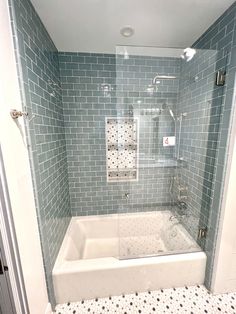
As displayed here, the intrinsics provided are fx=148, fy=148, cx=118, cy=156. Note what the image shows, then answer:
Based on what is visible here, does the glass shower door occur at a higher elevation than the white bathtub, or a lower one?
higher

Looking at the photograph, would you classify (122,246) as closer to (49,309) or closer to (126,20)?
(49,309)

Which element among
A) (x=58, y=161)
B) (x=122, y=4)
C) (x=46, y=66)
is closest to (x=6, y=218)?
(x=58, y=161)

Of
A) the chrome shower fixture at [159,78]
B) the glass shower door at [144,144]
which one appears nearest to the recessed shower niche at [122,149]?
the glass shower door at [144,144]

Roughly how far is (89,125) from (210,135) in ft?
4.38

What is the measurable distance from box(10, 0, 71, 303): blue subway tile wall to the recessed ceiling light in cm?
69

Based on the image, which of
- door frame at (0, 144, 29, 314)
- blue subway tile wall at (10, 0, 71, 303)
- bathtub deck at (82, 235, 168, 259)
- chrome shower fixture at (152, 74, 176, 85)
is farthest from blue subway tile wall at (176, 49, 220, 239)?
door frame at (0, 144, 29, 314)

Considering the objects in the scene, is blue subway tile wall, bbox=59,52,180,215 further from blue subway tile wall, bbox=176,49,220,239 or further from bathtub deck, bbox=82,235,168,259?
bathtub deck, bbox=82,235,168,259

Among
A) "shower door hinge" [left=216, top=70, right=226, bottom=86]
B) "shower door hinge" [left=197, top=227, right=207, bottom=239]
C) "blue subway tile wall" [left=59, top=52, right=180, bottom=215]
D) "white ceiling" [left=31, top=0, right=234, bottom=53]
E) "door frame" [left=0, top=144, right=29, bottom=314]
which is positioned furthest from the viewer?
"blue subway tile wall" [left=59, top=52, right=180, bottom=215]

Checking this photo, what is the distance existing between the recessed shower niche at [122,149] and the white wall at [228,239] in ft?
3.45

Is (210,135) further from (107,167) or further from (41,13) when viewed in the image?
(41,13)

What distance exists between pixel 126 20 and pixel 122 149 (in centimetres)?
128

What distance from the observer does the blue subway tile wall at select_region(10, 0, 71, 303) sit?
3.10ft

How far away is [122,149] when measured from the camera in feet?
6.51

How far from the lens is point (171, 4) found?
1.07m
